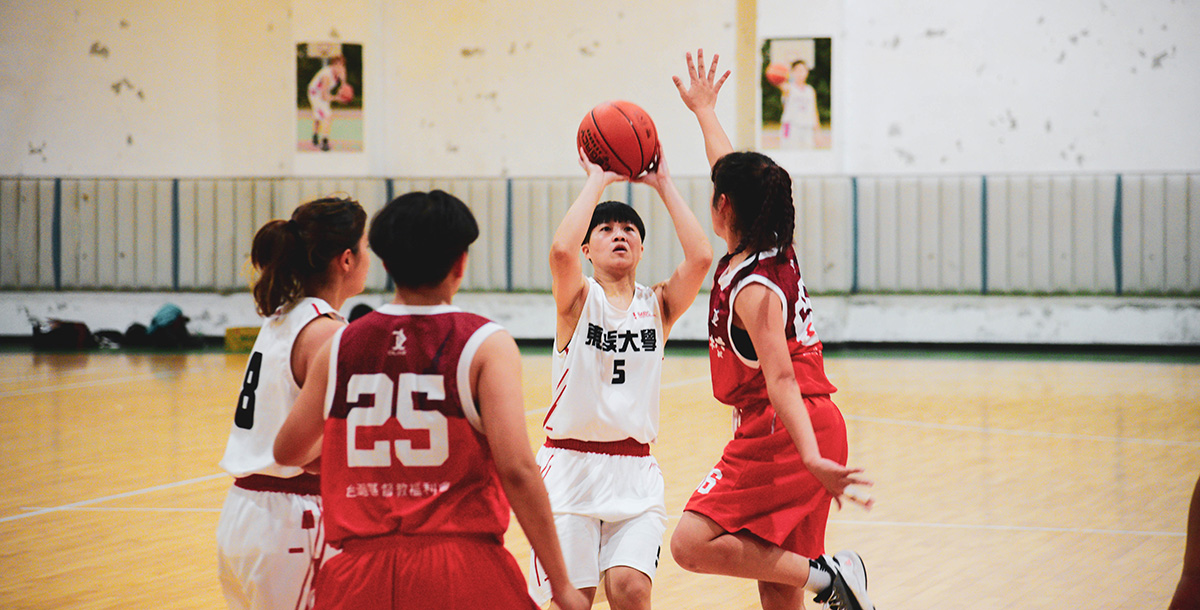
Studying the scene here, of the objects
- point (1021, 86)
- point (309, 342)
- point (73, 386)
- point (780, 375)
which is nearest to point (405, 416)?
point (309, 342)

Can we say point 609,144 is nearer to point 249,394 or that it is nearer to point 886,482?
point 249,394

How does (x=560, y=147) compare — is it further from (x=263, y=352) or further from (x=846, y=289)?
(x=263, y=352)

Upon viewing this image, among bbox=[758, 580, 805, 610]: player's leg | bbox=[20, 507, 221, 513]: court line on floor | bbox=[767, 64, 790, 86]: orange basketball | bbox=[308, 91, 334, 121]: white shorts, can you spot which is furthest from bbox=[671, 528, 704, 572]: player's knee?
bbox=[308, 91, 334, 121]: white shorts

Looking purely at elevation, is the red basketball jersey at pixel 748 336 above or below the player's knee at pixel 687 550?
above

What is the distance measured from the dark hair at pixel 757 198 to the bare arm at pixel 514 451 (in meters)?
1.08

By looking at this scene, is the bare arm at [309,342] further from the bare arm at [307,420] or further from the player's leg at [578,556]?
the player's leg at [578,556]

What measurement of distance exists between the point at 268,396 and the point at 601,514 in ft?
3.41

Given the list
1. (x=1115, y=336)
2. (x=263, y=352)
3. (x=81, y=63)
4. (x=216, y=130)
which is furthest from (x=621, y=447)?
(x=81, y=63)

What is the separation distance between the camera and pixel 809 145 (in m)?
11.9

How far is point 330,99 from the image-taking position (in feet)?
40.3

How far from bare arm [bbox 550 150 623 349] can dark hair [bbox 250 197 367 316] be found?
665 millimetres

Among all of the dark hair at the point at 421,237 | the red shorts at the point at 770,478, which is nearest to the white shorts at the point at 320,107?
the red shorts at the point at 770,478

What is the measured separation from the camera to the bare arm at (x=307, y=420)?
190cm

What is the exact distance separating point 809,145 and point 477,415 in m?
10.5
